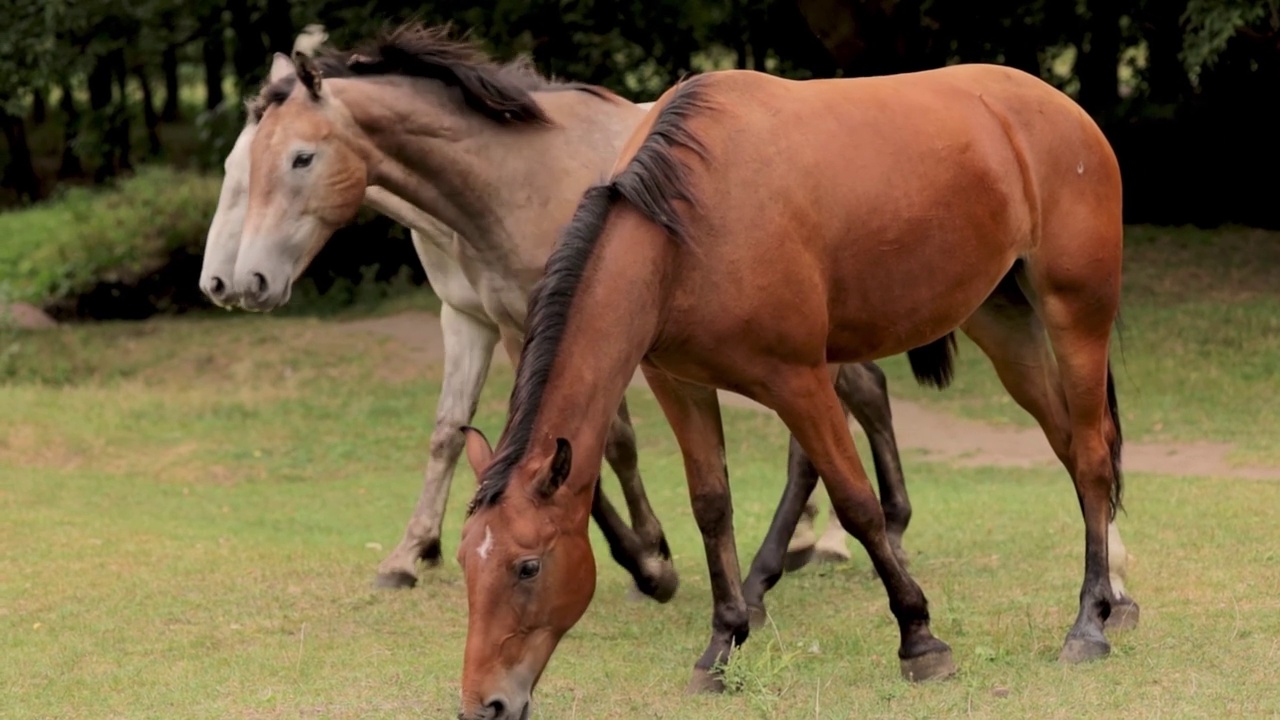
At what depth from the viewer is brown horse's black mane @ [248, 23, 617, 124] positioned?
6121mm

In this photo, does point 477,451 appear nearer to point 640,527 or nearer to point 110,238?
point 640,527

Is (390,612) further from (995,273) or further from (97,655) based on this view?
(995,273)

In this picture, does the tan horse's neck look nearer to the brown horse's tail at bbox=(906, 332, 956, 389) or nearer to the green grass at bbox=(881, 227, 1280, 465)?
the brown horse's tail at bbox=(906, 332, 956, 389)

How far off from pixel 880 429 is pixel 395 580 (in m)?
2.21

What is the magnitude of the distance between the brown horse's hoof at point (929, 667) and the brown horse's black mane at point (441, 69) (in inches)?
96.0

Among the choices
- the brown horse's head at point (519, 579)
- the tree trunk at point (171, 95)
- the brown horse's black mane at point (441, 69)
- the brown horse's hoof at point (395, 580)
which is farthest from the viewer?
the tree trunk at point (171, 95)

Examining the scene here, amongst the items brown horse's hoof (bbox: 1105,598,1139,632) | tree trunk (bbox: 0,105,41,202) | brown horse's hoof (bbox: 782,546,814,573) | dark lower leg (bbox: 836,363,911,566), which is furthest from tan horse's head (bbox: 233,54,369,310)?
tree trunk (bbox: 0,105,41,202)

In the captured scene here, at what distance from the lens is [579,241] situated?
15.2ft

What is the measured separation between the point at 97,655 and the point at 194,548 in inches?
93.8

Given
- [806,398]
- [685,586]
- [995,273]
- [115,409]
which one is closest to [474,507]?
[806,398]

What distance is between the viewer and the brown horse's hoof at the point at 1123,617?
5.73m

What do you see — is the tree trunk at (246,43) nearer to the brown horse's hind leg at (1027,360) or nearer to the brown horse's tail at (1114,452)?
the brown horse's hind leg at (1027,360)

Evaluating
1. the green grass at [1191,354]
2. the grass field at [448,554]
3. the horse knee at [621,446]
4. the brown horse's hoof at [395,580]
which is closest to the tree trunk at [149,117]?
the grass field at [448,554]

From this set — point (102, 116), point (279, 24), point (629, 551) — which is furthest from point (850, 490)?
point (102, 116)
